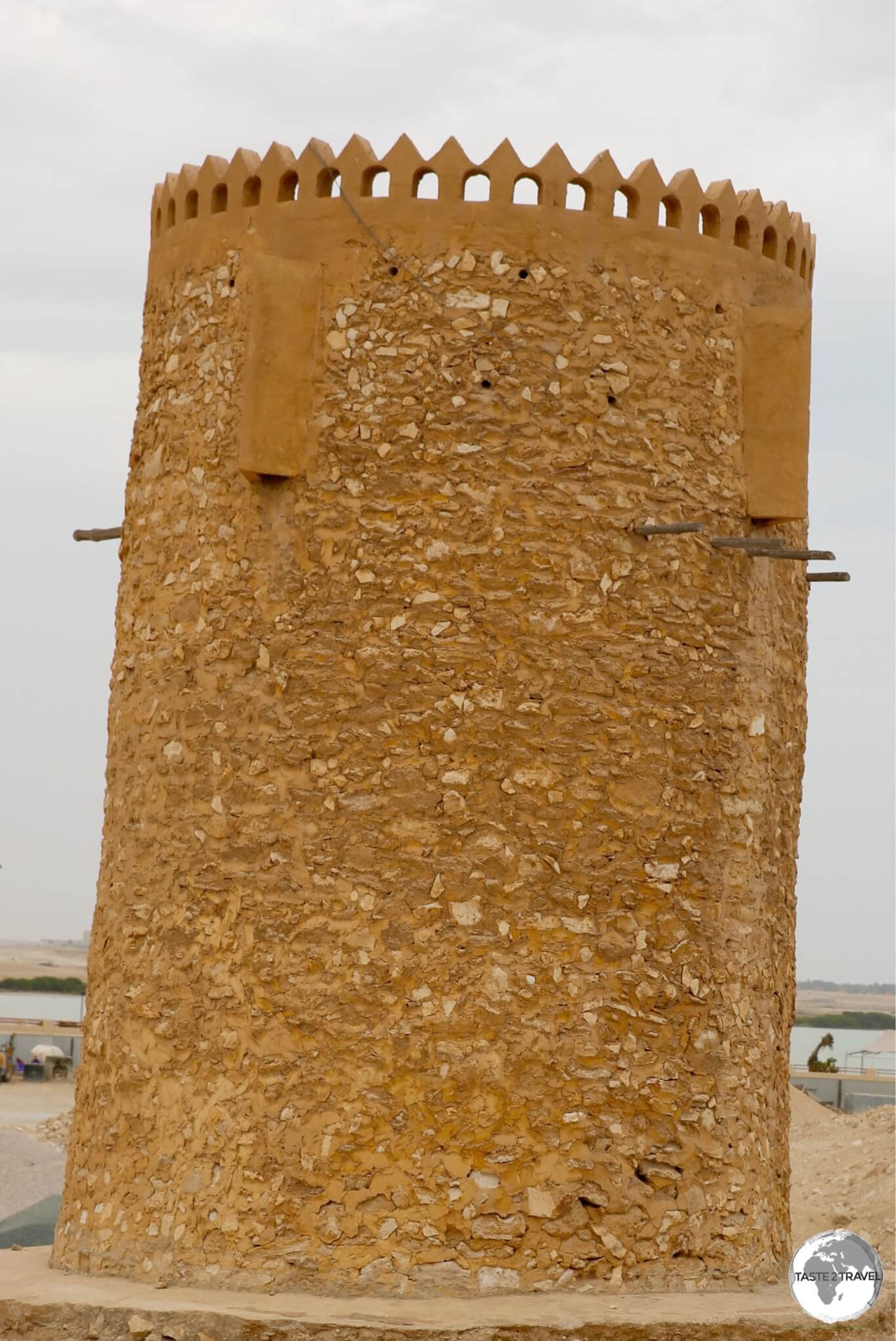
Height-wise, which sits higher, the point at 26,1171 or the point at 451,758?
the point at 451,758

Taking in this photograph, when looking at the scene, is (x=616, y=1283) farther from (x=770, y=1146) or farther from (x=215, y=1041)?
(x=215, y=1041)

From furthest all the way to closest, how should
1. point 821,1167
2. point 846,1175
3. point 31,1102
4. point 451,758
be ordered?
1. point 31,1102
2. point 821,1167
3. point 846,1175
4. point 451,758

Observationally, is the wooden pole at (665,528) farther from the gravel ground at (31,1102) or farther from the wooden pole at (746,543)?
the gravel ground at (31,1102)

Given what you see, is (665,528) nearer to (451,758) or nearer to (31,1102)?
(451,758)

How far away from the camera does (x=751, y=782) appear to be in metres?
7.71

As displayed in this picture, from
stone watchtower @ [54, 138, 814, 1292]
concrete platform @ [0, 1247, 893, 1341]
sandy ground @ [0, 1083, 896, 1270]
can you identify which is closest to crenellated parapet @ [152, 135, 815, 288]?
stone watchtower @ [54, 138, 814, 1292]

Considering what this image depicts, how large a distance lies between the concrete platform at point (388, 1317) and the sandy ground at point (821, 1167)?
877 cm

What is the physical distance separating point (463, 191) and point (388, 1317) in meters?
4.15

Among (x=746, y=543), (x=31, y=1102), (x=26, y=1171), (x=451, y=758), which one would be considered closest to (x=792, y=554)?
(x=746, y=543)

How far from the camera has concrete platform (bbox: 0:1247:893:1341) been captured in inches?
258

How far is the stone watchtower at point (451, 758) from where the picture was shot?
7059mm

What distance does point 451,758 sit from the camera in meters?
7.19

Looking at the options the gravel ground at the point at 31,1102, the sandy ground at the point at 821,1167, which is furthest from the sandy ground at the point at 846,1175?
the gravel ground at the point at 31,1102

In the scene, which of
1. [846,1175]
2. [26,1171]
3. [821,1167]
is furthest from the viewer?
[26,1171]
